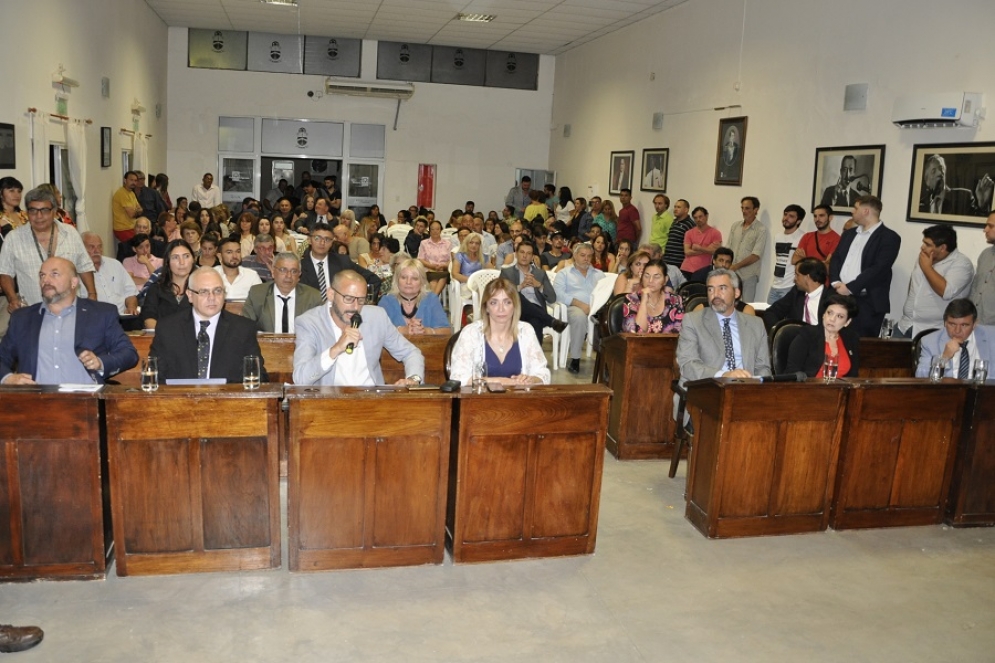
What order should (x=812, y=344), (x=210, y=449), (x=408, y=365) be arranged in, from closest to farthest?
(x=210, y=449) → (x=408, y=365) → (x=812, y=344)

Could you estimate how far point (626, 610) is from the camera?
3842 millimetres

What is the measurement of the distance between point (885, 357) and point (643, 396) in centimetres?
183

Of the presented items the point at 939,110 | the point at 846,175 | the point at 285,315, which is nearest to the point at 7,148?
the point at 285,315

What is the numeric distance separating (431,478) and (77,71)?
333 inches

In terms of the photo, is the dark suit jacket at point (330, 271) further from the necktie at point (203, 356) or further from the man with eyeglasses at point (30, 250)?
the necktie at point (203, 356)

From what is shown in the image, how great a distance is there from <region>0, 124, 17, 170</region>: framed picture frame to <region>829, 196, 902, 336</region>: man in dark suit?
24.5ft

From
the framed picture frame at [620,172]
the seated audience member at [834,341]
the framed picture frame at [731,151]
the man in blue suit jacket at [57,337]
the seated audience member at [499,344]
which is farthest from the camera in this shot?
the framed picture frame at [620,172]

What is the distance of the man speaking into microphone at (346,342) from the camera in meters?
4.41

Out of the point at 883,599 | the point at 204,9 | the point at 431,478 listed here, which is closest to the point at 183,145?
the point at 204,9

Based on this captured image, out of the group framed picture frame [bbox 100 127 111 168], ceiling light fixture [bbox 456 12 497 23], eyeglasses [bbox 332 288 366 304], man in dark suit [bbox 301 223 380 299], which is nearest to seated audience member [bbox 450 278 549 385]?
eyeglasses [bbox 332 288 366 304]

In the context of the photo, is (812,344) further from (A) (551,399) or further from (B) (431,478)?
(B) (431,478)

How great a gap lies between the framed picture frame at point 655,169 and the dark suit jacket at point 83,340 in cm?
992

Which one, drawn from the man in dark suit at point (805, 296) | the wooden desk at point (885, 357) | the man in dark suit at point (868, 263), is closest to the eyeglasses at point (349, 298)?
the man in dark suit at point (805, 296)

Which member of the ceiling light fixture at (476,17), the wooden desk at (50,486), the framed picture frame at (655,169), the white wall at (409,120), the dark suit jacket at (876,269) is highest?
the ceiling light fixture at (476,17)
